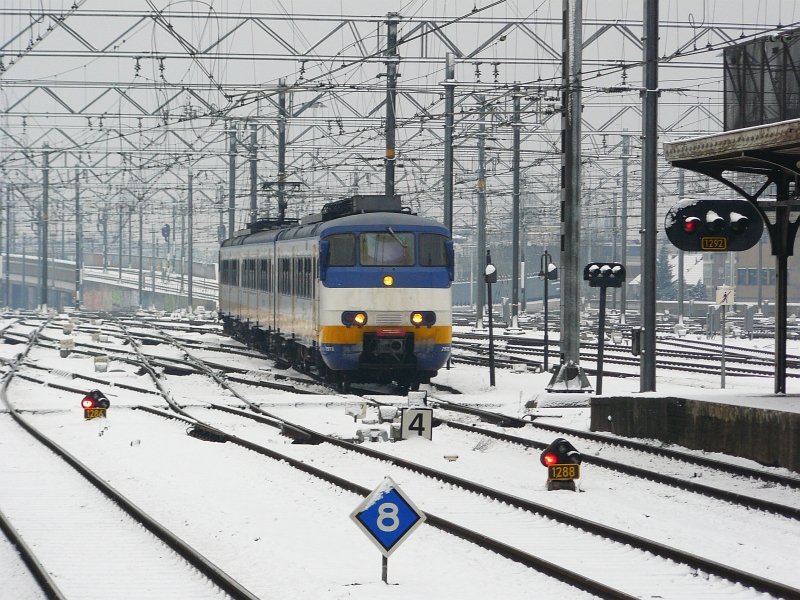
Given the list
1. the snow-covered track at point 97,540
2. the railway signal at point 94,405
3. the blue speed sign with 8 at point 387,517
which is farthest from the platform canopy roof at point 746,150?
the railway signal at point 94,405

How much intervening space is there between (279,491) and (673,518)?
3883mm

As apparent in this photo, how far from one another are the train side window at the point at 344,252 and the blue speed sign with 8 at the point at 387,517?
14954mm

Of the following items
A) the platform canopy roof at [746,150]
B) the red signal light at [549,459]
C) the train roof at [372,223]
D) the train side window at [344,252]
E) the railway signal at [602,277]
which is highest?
the platform canopy roof at [746,150]

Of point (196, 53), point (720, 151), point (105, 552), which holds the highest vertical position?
point (196, 53)

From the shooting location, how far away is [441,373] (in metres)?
29.4

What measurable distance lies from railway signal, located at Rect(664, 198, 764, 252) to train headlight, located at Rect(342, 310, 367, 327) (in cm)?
704

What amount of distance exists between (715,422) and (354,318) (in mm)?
9277

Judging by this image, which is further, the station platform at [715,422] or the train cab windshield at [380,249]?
the train cab windshield at [380,249]

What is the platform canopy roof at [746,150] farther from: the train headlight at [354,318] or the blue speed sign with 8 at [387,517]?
the train headlight at [354,318]

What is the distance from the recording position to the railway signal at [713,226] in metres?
18.6

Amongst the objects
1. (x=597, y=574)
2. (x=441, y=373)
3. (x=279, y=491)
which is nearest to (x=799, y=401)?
(x=279, y=491)

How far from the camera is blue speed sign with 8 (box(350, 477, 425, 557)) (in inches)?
369

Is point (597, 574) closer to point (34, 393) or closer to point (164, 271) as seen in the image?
point (34, 393)

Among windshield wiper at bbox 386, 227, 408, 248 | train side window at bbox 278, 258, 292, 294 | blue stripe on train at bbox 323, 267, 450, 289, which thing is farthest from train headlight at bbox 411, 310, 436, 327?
train side window at bbox 278, 258, 292, 294
